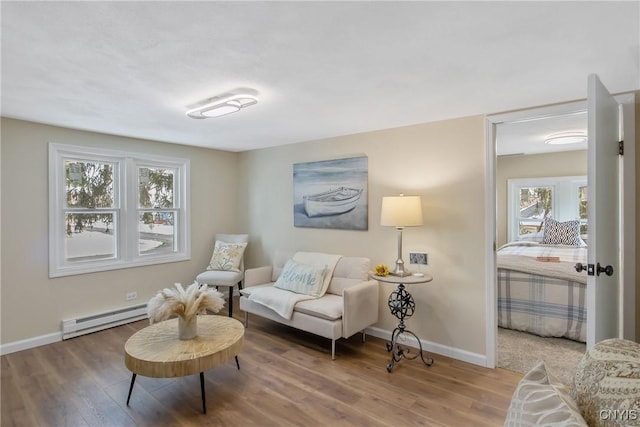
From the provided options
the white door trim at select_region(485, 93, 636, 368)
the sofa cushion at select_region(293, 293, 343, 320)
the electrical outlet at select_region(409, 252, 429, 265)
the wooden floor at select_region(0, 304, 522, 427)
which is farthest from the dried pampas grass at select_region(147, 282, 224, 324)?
the white door trim at select_region(485, 93, 636, 368)

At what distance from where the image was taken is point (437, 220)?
314cm

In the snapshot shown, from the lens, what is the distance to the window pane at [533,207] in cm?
603

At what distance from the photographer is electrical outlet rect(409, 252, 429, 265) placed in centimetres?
321

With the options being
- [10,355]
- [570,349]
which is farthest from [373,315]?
[10,355]

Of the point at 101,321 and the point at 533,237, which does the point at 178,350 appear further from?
the point at 533,237

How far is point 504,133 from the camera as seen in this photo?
421 cm

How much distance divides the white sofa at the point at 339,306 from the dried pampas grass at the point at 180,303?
996 mm

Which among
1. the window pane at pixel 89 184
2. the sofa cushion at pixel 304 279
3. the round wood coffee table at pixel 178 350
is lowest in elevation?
the round wood coffee table at pixel 178 350

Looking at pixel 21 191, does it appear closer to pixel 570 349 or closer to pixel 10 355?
pixel 10 355

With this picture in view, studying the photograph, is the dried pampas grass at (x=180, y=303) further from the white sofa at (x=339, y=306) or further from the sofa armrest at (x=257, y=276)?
the sofa armrest at (x=257, y=276)

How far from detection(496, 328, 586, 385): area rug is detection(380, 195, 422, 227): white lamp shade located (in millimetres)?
1501

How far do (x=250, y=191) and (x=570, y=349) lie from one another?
14.2 ft

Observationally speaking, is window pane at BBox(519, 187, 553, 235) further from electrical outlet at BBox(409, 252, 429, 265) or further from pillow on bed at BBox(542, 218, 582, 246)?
electrical outlet at BBox(409, 252, 429, 265)

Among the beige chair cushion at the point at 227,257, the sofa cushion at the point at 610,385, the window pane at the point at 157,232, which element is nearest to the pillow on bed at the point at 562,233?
the beige chair cushion at the point at 227,257
